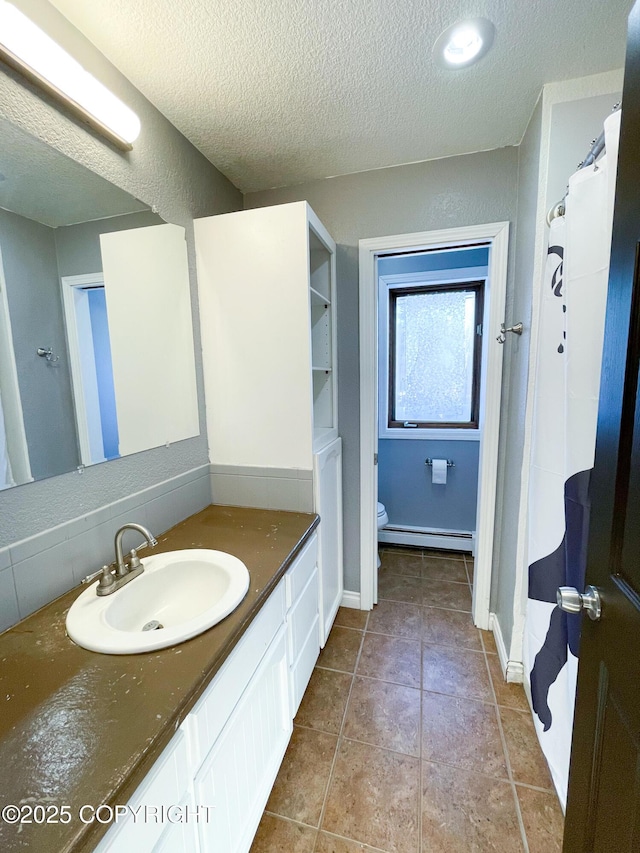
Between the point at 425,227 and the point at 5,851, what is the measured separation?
2252 millimetres

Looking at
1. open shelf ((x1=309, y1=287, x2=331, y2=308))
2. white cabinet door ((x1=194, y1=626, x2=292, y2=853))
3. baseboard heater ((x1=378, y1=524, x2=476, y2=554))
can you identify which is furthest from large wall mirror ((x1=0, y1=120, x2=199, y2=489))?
baseboard heater ((x1=378, y1=524, x2=476, y2=554))

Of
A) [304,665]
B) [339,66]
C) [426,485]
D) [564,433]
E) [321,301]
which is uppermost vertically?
[339,66]

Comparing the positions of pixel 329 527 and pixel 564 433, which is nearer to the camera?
pixel 564 433

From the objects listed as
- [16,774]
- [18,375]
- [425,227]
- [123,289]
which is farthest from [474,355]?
[16,774]

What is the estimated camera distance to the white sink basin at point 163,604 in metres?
0.81

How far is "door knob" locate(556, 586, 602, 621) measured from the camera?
71 cm

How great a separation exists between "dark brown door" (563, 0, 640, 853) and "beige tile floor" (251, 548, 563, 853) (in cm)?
A: 55

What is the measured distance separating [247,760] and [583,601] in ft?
3.21

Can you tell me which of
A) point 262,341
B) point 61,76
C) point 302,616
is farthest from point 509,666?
point 61,76

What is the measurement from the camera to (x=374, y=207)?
1840 mm

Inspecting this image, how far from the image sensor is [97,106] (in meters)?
1.06

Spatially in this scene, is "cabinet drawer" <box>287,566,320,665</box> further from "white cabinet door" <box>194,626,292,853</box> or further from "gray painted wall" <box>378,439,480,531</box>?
"gray painted wall" <box>378,439,480,531</box>

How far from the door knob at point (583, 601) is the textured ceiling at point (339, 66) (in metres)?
1.56

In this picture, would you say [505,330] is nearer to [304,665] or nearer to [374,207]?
[374,207]
